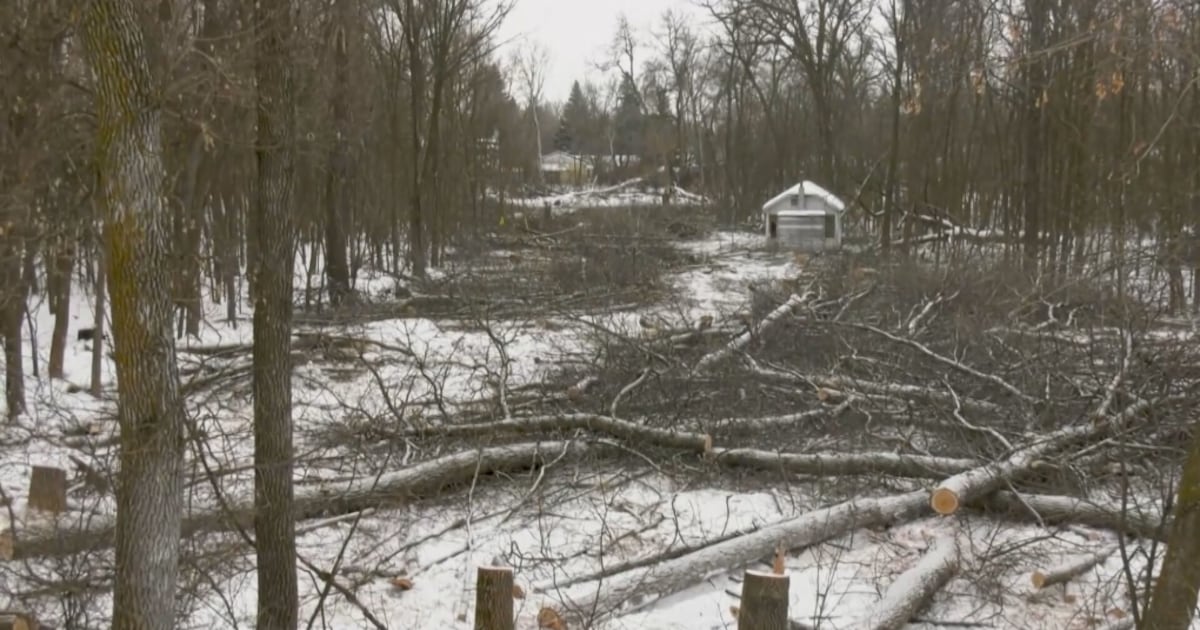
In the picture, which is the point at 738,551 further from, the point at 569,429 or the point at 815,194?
the point at 815,194

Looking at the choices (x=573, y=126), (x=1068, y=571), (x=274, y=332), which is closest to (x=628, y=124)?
(x=573, y=126)

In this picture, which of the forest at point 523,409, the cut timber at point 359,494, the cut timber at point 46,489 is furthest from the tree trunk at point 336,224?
the cut timber at point 46,489

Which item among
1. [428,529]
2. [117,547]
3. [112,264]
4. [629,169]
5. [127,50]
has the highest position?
[629,169]

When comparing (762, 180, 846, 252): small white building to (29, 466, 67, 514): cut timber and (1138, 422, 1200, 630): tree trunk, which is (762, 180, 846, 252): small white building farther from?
(1138, 422, 1200, 630): tree trunk

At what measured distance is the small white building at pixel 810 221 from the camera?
28939 millimetres

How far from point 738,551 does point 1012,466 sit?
2.27 metres

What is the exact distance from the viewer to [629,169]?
207ft

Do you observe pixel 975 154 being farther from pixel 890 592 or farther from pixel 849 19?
pixel 890 592

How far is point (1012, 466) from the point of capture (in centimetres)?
662

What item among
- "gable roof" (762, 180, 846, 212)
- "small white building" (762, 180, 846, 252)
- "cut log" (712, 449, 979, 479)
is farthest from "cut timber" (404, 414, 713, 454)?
"gable roof" (762, 180, 846, 212)

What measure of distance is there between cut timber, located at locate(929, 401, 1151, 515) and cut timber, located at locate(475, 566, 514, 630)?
317 cm

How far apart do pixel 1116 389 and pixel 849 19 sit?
1064 inches

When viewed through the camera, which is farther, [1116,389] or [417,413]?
[417,413]

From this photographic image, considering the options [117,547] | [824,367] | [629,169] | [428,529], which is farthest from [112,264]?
[629,169]
